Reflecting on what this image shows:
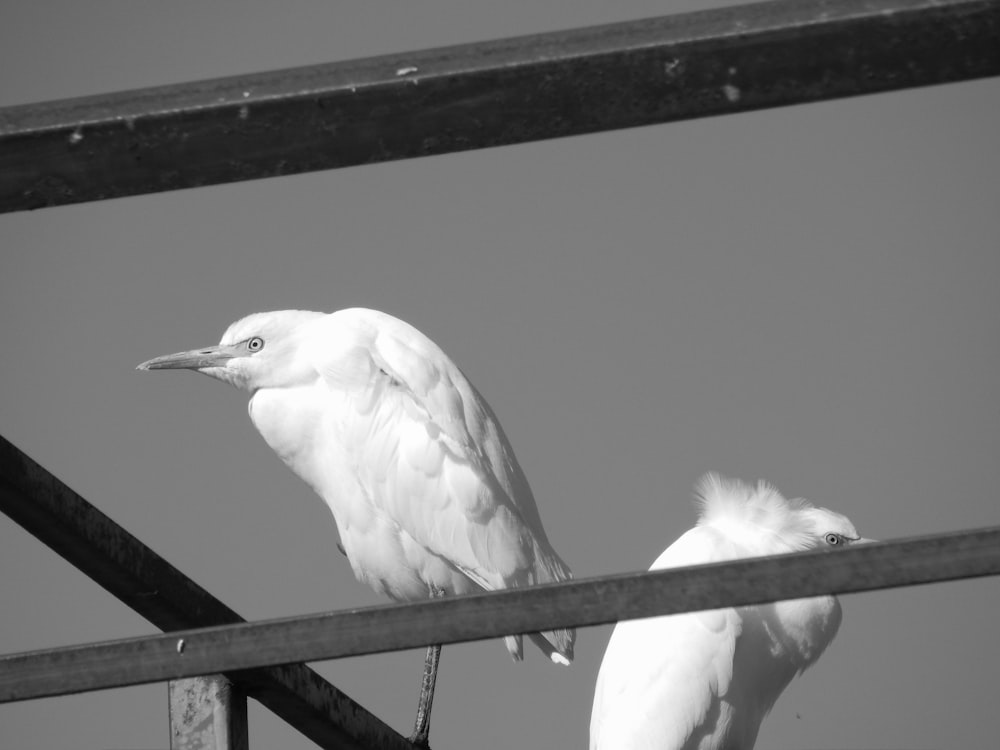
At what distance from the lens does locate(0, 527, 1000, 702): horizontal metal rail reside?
4.10 ft

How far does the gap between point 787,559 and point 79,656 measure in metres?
0.64

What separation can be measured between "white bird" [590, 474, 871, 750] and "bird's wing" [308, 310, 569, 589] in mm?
707

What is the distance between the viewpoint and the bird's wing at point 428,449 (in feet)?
16.8

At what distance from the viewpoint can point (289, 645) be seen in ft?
4.53

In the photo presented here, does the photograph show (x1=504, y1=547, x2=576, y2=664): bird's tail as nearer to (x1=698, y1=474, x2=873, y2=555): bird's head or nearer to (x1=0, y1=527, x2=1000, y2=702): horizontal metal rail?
(x1=698, y1=474, x2=873, y2=555): bird's head

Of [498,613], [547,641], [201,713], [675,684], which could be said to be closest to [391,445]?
[547,641]

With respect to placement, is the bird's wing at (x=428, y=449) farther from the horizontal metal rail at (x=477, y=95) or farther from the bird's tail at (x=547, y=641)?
the horizontal metal rail at (x=477, y=95)

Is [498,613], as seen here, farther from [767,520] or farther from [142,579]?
[767,520]

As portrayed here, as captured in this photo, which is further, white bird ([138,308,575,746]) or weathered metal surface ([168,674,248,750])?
white bird ([138,308,575,746])

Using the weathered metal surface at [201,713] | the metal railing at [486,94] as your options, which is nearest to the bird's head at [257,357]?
the weathered metal surface at [201,713]

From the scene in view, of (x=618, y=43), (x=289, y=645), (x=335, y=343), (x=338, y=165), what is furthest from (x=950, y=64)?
(x=335, y=343)

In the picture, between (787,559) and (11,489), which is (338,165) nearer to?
(787,559)

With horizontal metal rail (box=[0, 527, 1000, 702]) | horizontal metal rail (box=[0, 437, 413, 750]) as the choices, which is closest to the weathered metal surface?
horizontal metal rail (box=[0, 437, 413, 750])

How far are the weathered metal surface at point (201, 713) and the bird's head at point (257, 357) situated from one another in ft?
10.8
